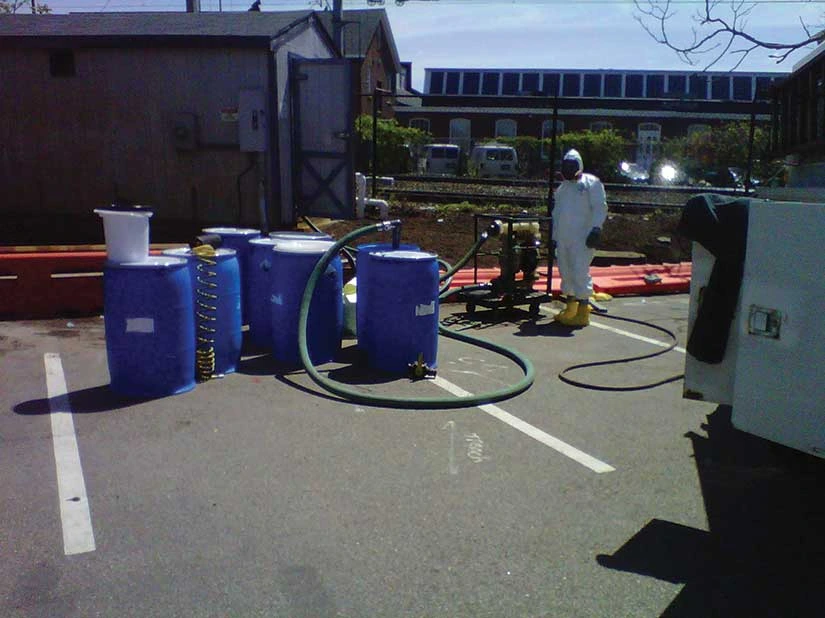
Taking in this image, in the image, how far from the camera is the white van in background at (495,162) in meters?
35.4

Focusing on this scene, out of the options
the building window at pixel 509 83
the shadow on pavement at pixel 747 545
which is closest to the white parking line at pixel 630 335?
the shadow on pavement at pixel 747 545

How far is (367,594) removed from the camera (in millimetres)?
3525

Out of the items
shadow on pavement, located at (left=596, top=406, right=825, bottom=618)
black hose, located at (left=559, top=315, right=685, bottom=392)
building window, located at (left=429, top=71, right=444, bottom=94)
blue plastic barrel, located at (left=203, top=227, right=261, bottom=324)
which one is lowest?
shadow on pavement, located at (left=596, top=406, right=825, bottom=618)

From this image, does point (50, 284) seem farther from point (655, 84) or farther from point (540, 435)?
Result: point (655, 84)

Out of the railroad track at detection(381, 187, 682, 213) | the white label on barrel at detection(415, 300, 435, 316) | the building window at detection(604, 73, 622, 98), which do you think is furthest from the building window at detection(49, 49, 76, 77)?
the building window at detection(604, 73, 622, 98)

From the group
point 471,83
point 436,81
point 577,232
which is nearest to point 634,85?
point 471,83

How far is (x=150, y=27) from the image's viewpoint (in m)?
14.9

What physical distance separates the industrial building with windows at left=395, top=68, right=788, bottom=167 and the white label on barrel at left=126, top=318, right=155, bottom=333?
29.1 m

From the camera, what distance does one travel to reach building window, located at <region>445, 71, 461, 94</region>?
55.4 meters

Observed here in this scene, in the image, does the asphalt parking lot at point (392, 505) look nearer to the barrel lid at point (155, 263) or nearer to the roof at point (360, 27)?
the barrel lid at point (155, 263)

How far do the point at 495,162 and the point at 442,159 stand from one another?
7.95 ft

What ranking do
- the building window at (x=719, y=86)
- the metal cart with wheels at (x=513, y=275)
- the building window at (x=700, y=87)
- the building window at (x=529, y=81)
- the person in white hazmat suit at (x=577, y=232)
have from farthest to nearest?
the building window at (x=529, y=81)
the building window at (x=719, y=86)
the building window at (x=700, y=87)
the metal cart with wheels at (x=513, y=275)
the person in white hazmat suit at (x=577, y=232)

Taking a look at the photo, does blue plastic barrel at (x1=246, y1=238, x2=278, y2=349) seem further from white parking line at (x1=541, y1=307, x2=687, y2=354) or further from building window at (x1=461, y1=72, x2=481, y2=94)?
building window at (x1=461, y1=72, x2=481, y2=94)

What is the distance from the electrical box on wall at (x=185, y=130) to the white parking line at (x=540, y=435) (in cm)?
923
